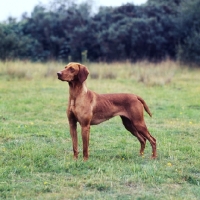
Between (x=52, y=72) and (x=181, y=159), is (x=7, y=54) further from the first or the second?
(x=181, y=159)

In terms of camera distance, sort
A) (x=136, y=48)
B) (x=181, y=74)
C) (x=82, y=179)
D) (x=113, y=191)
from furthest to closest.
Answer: (x=136, y=48) < (x=181, y=74) < (x=82, y=179) < (x=113, y=191)

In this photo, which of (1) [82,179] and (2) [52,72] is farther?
(2) [52,72]

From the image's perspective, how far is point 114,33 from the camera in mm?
33062

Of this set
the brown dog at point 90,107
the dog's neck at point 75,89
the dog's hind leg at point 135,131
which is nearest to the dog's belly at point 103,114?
the brown dog at point 90,107

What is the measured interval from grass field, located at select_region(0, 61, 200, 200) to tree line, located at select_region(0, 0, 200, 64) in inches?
697

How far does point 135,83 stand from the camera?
19.3 metres

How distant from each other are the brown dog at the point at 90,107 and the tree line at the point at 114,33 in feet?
75.6

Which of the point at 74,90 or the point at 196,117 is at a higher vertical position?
the point at 74,90

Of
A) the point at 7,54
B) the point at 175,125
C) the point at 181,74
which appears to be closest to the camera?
the point at 175,125

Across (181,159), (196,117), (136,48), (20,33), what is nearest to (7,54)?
(20,33)

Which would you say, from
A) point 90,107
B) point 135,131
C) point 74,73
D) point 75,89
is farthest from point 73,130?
point 135,131

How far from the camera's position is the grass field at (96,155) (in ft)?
16.8

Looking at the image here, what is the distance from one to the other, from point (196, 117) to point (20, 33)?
87.6ft

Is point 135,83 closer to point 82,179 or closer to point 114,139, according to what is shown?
point 114,139
